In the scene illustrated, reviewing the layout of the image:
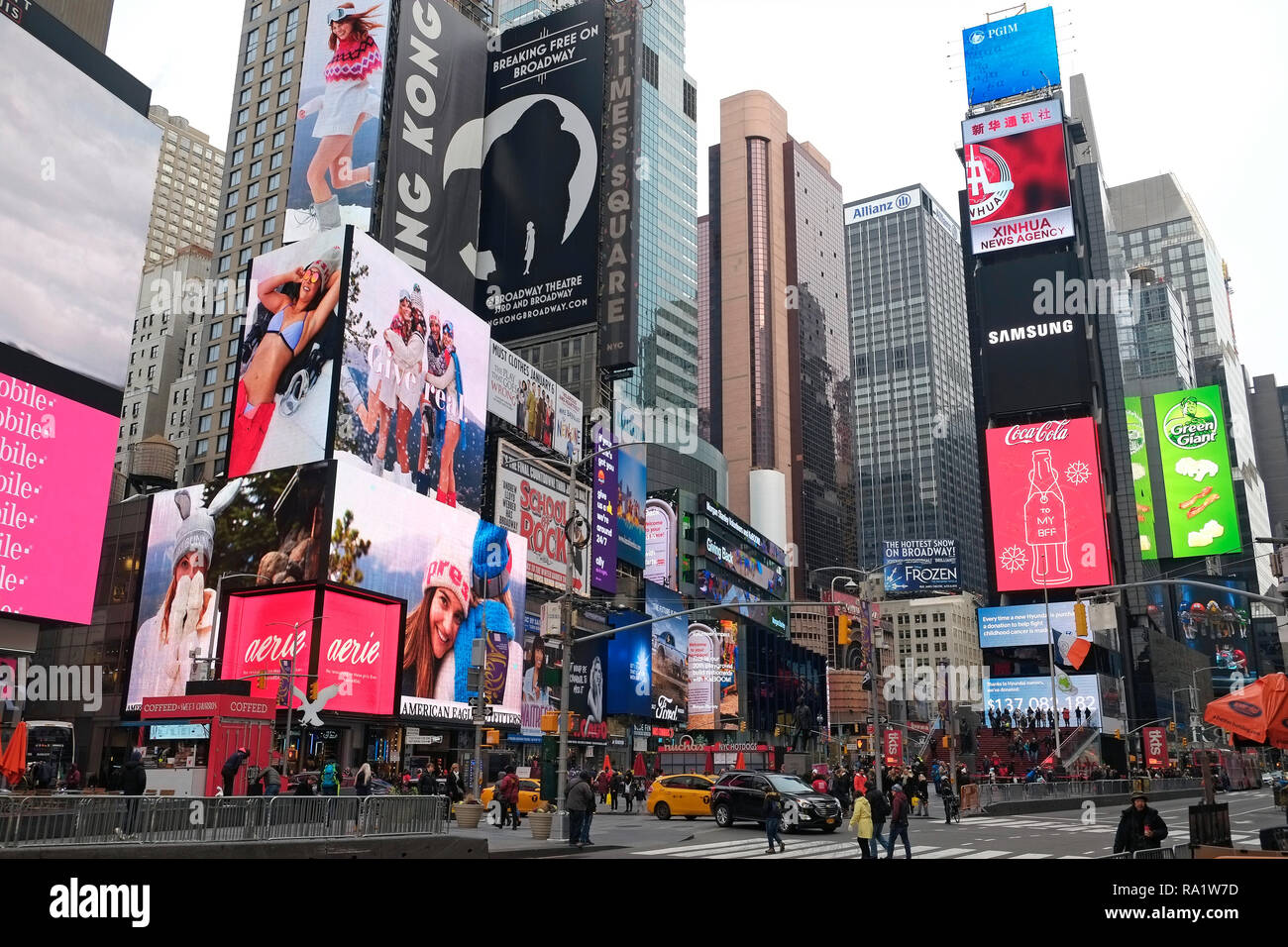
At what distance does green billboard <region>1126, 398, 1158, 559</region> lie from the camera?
149050 millimetres

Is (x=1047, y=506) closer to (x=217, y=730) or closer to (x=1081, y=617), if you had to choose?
(x=1081, y=617)

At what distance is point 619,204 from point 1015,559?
171ft

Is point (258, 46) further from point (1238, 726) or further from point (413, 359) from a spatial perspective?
point (1238, 726)

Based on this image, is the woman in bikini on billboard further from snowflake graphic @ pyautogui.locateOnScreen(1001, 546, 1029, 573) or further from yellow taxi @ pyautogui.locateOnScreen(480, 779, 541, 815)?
snowflake graphic @ pyautogui.locateOnScreen(1001, 546, 1029, 573)

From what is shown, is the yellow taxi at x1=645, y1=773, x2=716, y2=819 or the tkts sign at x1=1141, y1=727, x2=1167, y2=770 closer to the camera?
the yellow taxi at x1=645, y1=773, x2=716, y2=819

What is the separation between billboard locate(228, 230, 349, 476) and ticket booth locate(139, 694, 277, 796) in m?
24.9

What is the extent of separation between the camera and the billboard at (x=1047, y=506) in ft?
302

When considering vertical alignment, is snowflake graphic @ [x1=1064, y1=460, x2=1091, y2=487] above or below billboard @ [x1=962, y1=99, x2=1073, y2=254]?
below

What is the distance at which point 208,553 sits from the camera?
180 ft

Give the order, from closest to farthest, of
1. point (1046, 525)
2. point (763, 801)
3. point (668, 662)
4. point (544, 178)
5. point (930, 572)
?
point (763, 801) < point (544, 178) < point (1046, 525) < point (668, 662) < point (930, 572)

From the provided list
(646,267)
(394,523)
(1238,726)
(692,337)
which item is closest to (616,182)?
(394,523)

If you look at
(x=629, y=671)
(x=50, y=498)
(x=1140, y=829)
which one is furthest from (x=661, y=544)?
(x=1140, y=829)

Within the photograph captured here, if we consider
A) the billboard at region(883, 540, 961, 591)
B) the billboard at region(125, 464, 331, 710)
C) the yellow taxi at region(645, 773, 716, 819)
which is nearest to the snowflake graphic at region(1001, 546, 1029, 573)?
the billboard at region(883, 540, 961, 591)

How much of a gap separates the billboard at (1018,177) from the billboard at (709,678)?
48374mm
